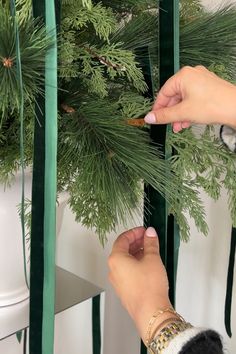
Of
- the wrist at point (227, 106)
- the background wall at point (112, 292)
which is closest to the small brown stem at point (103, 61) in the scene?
the wrist at point (227, 106)

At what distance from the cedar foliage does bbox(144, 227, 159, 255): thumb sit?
29 millimetres

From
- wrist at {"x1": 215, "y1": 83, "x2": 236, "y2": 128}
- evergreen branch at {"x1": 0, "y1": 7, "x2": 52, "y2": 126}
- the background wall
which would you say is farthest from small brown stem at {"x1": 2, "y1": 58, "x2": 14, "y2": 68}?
the background wall

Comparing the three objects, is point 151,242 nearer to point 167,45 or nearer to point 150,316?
point 150,316

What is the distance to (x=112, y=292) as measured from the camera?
1.17 metres

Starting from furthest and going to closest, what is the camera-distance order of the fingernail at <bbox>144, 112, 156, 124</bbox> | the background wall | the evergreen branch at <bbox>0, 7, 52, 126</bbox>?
the background wall
the fingernail at <bbox>144, 112, 156, 124</bbox>
the evergreen branch at <bbox>0, 7, 52, 126</bbox>

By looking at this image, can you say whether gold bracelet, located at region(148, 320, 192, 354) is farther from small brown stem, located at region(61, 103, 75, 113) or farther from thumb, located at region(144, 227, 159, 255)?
small brown stem, located at region(61, 103, 75, 113)

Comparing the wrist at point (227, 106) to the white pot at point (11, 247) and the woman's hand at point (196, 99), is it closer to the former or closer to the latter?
the woman's hand at point (196, 99)

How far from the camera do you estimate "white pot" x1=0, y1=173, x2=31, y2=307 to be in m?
0.58

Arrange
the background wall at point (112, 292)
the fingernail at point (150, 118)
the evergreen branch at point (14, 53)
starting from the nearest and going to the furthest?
the evergreen branch at point (14, 53), the fingernail at point (150, 118), the background wall at point (112, 292)

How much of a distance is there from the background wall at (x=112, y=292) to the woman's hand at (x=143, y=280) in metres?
0.44

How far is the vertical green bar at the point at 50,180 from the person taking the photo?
0.40m

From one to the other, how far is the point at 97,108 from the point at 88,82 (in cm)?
4

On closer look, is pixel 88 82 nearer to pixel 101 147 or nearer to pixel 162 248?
pixel 101 147

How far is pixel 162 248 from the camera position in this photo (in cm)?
54
